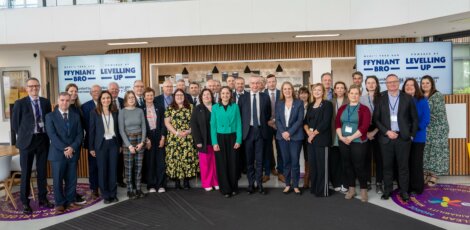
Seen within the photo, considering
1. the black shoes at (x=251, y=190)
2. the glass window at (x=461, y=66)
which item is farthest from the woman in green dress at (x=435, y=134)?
the glass window at (x=461, y=66)

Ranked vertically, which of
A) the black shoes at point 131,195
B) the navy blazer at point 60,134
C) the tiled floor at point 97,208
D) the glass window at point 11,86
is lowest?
the tiled floor at point 97,208

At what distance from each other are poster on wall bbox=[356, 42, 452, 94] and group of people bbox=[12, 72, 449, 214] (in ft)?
3.37

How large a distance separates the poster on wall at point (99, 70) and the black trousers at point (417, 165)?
5.18m

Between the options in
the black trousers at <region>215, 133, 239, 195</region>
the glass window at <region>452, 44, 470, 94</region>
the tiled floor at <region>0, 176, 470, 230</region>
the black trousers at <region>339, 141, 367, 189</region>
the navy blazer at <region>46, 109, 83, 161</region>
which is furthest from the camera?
the glass window at <region>452, 44, 470, 94</region>

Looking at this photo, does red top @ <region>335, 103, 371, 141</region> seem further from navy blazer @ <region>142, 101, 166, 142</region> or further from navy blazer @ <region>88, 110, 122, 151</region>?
navy blazer @ <region>88, 110, 122, 151</region>

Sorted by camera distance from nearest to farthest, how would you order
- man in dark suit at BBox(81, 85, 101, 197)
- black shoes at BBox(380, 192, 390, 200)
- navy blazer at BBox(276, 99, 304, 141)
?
black shoes at BBox(380, 192, 390, 200)
navy blazer at BBox(276, 99, 304, 141)
man in dark suit at BBox(81, 85, 101, 197)

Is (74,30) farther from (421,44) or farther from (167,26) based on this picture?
(421,44)

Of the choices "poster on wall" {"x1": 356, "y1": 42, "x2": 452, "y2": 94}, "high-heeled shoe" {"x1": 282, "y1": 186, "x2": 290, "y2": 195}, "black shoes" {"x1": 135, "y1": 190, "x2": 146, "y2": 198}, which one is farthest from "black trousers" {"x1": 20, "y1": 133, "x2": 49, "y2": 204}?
"poster on wall" {"x1": 356, "y1": 42, "x2": 452, "y2": 94}

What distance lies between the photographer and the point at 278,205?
4668mm

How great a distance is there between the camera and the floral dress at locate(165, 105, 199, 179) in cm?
537

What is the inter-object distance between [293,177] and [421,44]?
11.5ft

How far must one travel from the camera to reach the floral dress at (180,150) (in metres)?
5.37

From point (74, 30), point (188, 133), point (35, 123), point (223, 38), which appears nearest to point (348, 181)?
point (188, 133)

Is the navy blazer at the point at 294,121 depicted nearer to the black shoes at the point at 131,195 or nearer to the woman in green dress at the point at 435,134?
the woman in green dress at the point at 435,134
